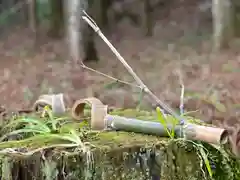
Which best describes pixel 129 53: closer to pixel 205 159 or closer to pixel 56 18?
pixel 56 18

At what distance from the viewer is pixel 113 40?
1891cm

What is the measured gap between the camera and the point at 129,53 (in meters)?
15.8

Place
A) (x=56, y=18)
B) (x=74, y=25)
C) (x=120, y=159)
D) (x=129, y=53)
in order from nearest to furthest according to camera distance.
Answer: (x=120, y=159) → (x=74, y=25) → (x=129, y=53) → (x=56, y=18)

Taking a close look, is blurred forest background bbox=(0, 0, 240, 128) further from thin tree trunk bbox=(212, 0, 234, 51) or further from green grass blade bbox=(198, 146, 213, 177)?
green grass blade bbox=(198, 146, 213, 177)

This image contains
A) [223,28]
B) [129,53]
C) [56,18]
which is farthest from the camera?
[56,18]

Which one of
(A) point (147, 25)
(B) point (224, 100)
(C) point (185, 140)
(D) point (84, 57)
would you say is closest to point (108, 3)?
(A) point (147, 25)

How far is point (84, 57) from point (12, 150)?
34.2ft

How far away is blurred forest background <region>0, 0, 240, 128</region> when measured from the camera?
8539 mm

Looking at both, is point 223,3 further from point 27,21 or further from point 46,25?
point 27,21

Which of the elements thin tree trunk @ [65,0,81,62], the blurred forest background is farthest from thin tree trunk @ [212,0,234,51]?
Answer: thin tree trunk @ [65,0,81,62]

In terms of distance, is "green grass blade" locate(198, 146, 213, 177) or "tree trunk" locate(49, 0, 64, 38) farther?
"tree trunk" locate(49, 0, 64, 38)

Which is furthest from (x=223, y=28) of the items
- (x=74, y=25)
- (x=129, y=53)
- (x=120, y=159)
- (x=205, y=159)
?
(x=120, y=159)

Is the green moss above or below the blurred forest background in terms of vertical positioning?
below

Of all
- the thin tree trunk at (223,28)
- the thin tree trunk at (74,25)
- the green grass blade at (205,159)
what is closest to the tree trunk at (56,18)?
the thin tree trunk at (74,25)
